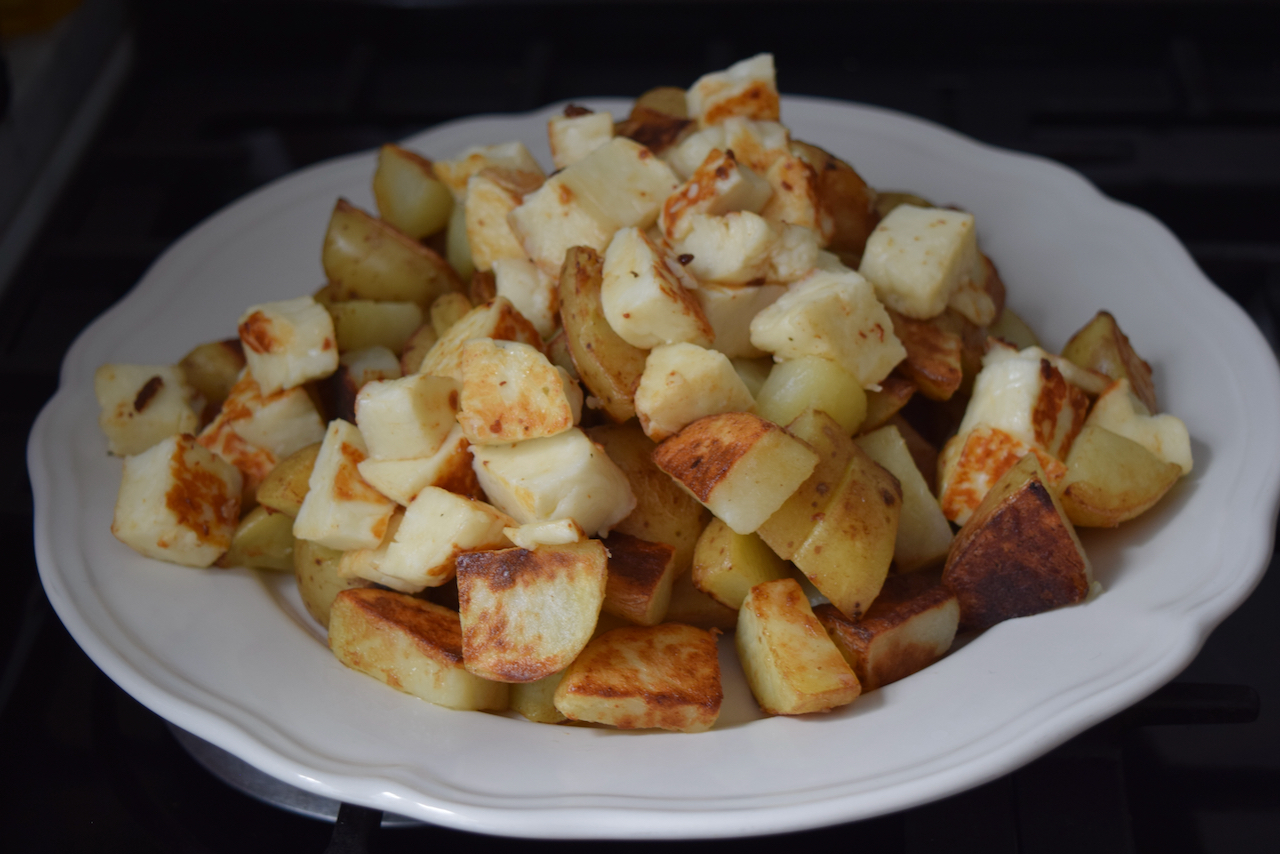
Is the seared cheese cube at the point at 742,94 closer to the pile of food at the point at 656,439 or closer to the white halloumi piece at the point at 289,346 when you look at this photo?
the pile of food at the point at 656,439

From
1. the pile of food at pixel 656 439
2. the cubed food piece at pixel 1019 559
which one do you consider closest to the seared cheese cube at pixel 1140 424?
the pile of food at pixel 656 439

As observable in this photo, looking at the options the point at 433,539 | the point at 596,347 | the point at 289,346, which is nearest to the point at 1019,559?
the point at 596,347

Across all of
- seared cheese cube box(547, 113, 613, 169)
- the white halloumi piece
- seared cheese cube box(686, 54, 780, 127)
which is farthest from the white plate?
seared cheese cube box(547, 113, 613, 169)

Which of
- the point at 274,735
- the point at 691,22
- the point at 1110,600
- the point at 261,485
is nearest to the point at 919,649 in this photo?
the point at 1110,600

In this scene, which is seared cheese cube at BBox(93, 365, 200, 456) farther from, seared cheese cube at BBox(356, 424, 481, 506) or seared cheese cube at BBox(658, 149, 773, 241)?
seared cheese cube at BBox(658, 149, 773, 241)

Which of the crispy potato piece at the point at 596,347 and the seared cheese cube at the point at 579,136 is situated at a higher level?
the seared cheese cube at the point at 579,136

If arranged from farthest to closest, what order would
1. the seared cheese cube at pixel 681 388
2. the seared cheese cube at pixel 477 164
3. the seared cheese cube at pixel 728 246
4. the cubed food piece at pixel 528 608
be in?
the seared cheese cube at pixel 477 164 → the seared cheese cube at pixel 728 246 → the seared cheese cube at pixel 681 388 → the cubed food piece at pixel 528 608

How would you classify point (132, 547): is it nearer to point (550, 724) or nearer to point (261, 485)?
point (261, 485)
